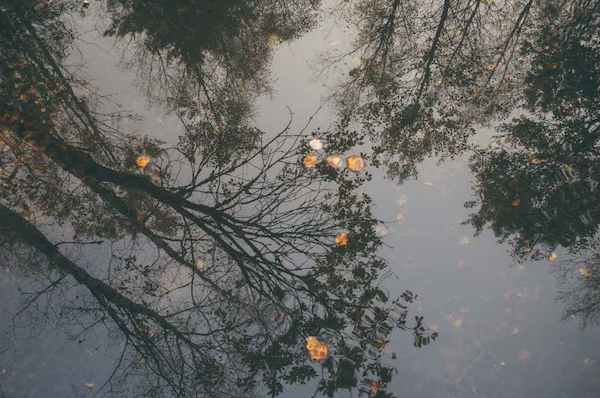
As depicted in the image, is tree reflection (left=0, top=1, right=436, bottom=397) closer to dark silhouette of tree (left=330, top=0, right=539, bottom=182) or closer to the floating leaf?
the floating leaf

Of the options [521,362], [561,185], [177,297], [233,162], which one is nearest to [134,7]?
[233,162]

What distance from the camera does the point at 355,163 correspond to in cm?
490

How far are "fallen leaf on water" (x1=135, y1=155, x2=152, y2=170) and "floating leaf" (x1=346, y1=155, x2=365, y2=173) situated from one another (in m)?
3.27

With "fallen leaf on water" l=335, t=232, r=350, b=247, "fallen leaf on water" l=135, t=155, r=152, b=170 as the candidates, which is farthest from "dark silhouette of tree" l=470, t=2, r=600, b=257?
"fallen leaf on water" l=135, t=155, r=152, b=170

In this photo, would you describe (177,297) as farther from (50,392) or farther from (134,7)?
(134,7)

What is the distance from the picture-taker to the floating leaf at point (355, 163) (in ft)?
15.4

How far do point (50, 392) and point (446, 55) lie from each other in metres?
12.3

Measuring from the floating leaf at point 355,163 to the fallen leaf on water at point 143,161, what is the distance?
10.7ft

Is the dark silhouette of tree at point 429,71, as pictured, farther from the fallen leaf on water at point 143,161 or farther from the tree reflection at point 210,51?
the fallen leaf on water at point 143,161

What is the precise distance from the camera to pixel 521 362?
47.9 ft

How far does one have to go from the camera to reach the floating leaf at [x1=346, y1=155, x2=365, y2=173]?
4.71m

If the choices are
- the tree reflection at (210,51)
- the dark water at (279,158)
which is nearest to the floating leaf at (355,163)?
the dark water at (279,158)

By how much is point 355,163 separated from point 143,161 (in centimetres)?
344

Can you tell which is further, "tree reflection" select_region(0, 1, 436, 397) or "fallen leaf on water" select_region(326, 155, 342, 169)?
"fallen leaf on water" select_region(326, 155, 342, 169)
